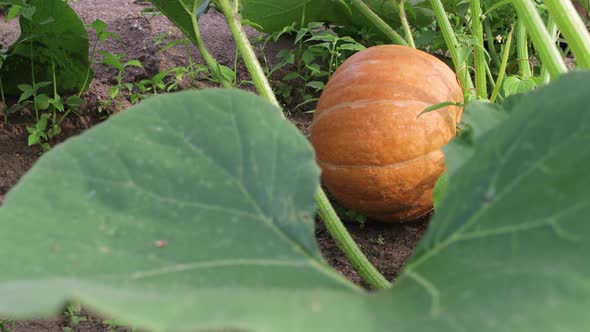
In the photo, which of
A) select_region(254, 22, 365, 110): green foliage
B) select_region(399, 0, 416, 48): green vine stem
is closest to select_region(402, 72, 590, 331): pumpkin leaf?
select_region(399, 0, 416, 48): green vine stem

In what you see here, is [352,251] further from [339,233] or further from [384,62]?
[384,62]

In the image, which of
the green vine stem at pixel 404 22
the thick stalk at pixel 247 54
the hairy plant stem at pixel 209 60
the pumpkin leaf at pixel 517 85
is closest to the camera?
the thick stalk at pixel 247 54

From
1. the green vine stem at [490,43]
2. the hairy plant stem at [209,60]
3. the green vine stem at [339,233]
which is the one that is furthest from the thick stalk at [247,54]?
the green vine stem at [490,43]

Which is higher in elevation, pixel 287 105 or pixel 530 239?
pixel 530 239

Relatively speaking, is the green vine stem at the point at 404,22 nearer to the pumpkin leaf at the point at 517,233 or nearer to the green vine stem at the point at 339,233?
the green vine stem at the point at 339,233

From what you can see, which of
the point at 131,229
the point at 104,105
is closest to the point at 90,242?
the point at 131,229

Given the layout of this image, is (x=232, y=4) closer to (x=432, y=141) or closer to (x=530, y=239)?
(x=432, y=141)
